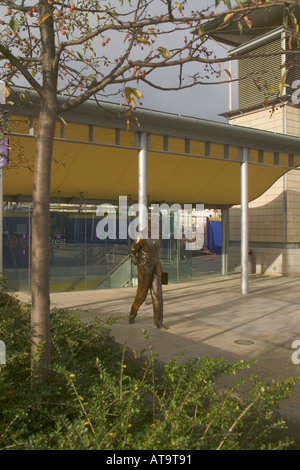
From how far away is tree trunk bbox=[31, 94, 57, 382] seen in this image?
362cm

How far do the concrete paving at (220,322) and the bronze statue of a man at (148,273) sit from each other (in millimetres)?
388

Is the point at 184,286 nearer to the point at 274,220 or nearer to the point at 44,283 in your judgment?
the point at 274,220

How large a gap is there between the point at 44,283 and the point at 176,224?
1238 centimetres

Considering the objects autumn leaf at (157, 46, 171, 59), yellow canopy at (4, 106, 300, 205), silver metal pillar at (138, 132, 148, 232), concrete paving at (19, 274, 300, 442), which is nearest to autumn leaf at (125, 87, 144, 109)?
autumn leaf at (157, 46, 171, 59)

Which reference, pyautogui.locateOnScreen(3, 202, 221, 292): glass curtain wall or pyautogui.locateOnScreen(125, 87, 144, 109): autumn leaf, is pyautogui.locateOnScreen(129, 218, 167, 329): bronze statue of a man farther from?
pyautogui.locateOnScreen(3, 202, 221, 292): glass curtain wall

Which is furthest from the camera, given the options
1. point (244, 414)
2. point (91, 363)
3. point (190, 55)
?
point (91, 363)

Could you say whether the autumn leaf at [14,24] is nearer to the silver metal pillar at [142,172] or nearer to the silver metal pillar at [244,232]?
the silver metal pillar at [142,172]

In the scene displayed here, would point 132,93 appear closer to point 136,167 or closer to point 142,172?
point 142,172

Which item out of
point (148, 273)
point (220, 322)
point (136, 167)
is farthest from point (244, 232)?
point (148, 273)

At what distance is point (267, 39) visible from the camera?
18.2 m

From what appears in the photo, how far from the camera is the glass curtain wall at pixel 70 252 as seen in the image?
12820 millimetres

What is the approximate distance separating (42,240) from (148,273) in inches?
179

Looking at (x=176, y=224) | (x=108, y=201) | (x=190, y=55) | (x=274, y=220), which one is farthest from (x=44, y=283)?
(x=274, y=220)

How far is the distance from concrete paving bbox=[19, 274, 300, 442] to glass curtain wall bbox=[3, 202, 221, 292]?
81 centimetres
